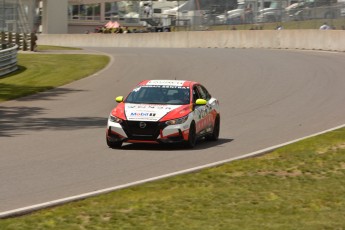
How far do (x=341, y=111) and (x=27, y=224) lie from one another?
16.6 m

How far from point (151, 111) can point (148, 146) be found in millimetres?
947

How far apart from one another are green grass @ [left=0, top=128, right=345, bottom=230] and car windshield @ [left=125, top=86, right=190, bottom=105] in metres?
3.78

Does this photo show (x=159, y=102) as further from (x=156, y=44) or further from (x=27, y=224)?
(x=156, y=44)

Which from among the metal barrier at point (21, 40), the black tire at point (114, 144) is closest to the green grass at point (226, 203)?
the black tire at point (114, 144)

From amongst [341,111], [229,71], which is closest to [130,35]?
[229,71]

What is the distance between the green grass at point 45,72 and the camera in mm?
33469

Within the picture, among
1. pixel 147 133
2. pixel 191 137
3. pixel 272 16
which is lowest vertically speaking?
pixel 272 16

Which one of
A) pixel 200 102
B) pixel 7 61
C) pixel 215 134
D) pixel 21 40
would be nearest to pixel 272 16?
pixel 21 40

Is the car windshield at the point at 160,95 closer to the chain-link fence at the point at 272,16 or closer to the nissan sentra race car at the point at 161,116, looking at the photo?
the nissan sentra race car at the point at 161,116

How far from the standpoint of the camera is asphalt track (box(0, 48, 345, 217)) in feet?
43.8

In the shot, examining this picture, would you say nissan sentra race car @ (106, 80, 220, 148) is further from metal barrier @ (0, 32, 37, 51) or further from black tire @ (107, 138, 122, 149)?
metal barrier @ (0, 32, 37, 51)

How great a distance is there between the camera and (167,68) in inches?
1556

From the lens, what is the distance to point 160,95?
711 inches

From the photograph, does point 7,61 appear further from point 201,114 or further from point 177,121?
point 177,121
